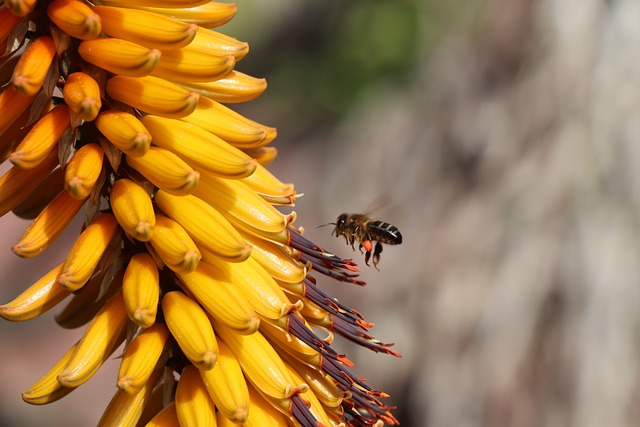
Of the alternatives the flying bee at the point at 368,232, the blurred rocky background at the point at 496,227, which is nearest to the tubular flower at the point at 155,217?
the flying bee at the point at 368,232

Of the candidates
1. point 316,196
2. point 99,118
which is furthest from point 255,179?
point 316,196

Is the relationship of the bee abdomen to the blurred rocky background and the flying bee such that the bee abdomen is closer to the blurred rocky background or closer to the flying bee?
the flying bee

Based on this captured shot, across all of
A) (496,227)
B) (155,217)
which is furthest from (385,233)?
(496,227)

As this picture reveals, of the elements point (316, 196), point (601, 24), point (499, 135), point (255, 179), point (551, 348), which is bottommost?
point (255, 179)

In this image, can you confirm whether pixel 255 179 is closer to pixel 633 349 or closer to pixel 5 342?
pixel 633 349

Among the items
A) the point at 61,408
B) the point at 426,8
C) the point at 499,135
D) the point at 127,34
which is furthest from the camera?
the point at 426,8

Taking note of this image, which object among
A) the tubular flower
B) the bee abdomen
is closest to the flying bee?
the bee abdomen
